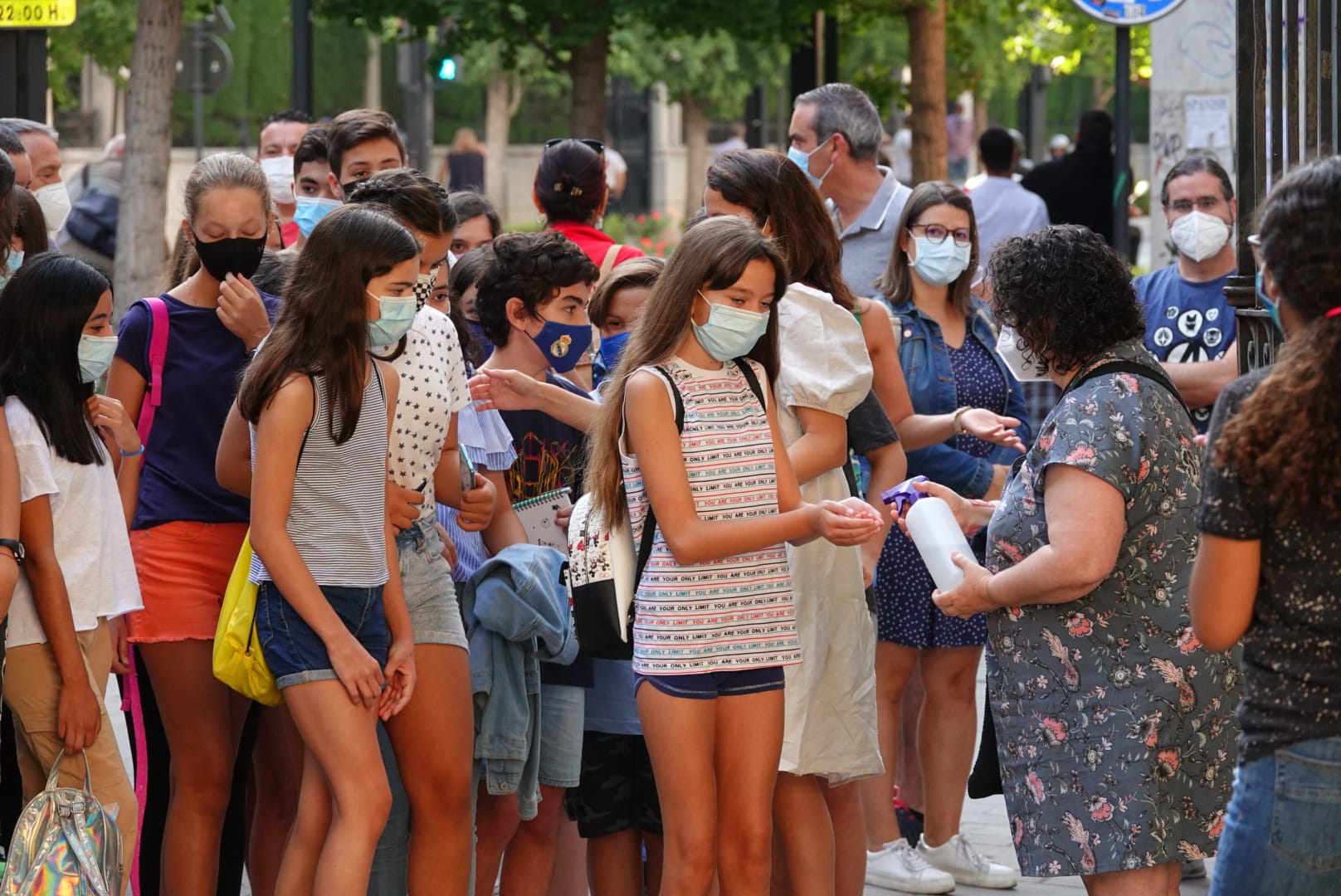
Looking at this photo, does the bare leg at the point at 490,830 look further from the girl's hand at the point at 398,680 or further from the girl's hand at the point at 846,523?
the girl's hand at the point at 846,523

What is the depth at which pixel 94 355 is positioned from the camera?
430 centimetres

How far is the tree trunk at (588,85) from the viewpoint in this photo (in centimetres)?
1378

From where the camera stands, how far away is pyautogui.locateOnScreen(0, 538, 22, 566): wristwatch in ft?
13.1

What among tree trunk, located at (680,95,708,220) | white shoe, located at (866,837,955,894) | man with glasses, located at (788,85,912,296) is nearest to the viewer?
white shoe, located at (866,837,955,894)

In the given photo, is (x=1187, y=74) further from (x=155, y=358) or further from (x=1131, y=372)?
(x=155, y=358)

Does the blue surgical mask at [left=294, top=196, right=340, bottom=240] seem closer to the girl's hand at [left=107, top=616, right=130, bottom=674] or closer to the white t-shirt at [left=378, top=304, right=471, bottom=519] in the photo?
the white t-shirt at [left=378, top=304, right=471, bottom=519]

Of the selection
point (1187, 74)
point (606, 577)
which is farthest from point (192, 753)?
point (1187, 74)

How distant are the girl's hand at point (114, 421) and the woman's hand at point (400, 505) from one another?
0.64m

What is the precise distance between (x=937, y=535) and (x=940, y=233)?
1.84m

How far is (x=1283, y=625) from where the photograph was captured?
294 centimetres

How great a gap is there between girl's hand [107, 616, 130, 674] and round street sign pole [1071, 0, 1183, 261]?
6.30 metres

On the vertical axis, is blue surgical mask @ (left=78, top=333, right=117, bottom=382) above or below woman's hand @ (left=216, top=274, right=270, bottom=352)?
below

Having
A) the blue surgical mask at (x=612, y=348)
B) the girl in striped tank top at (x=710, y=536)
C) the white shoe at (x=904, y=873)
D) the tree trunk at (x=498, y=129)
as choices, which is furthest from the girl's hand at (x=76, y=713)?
Answer: the tree trunk at (x=498, y=129)

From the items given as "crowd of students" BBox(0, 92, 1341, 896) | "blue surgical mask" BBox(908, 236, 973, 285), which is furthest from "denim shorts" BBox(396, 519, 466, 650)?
"blue surgical mask" BBox(908, 236, 973, 285)
